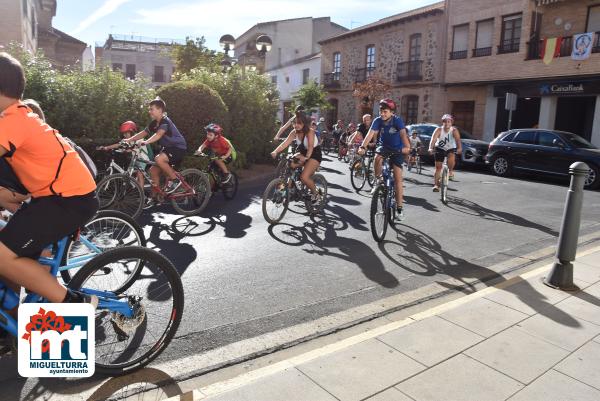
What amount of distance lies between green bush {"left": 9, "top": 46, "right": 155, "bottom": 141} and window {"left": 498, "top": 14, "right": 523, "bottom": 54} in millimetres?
18338

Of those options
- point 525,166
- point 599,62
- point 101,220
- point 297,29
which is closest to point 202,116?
point 101,220

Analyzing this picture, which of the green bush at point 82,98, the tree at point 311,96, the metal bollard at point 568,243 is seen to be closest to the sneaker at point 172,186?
the green bush at point 82,98

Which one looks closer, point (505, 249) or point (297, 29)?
point (505, 249)

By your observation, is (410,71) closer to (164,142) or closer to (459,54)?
(459,54)

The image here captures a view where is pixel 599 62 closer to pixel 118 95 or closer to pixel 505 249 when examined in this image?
pixel 505 249

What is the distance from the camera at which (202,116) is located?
35.9 feet

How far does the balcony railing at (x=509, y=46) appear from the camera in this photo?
21.8m

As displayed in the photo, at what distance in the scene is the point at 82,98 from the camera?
31.1 ft

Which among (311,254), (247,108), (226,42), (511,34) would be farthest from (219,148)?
(511,34)

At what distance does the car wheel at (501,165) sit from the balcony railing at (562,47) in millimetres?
7361

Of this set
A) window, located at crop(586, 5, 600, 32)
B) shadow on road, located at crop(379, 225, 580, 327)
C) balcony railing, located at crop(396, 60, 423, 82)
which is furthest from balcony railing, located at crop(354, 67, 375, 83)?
shadow on road, located at crop(379, 225, 580, 327)

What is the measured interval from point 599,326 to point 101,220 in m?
4.16

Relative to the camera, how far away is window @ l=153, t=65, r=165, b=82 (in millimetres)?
58531

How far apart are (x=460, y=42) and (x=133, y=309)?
25.5m
